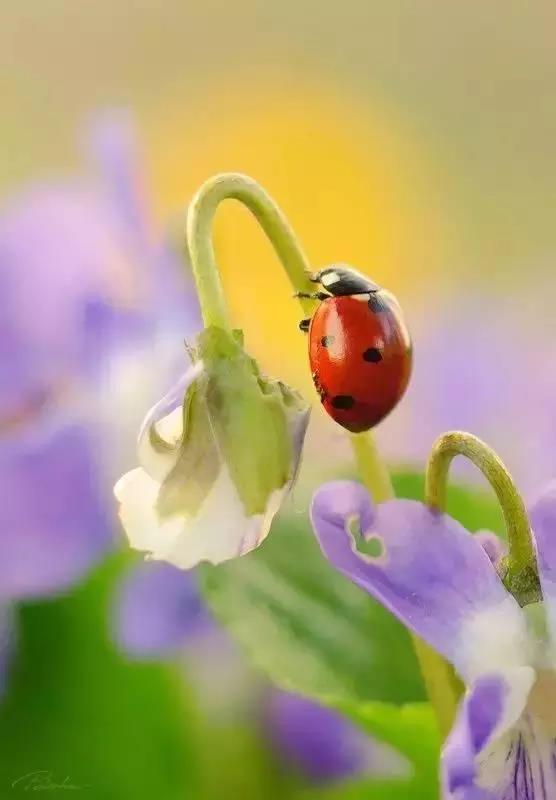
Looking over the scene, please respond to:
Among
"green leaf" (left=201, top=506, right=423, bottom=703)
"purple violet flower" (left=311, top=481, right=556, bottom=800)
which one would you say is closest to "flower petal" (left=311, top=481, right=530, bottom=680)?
"purple violet flower" (left=311, top=481, right=556, bottom=800)

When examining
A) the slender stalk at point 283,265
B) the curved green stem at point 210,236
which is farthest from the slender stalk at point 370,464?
the curved green stem at point 210,236

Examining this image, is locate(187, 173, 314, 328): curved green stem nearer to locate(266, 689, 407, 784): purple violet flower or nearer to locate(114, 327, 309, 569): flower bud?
locate(114, 327, 309, 569): flower bud

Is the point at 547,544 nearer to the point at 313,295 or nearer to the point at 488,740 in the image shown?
the point at 488,740

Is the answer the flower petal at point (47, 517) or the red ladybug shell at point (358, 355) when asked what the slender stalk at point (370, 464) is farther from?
the flower petal at point (47, 517)

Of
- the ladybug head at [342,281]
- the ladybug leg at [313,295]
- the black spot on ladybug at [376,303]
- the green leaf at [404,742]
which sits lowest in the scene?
the green leaf at [404,742]

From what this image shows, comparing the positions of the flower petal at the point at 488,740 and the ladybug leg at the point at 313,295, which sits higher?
the ladybug leg at the point at 313,295

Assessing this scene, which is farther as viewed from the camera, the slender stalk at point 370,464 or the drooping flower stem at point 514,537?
the slender stalk at point 370,464

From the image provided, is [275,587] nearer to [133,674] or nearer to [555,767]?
[133,674]

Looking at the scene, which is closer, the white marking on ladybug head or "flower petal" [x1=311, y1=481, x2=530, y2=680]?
"flower petal" [x1=311, y1=481, x2=530, y2=680]
